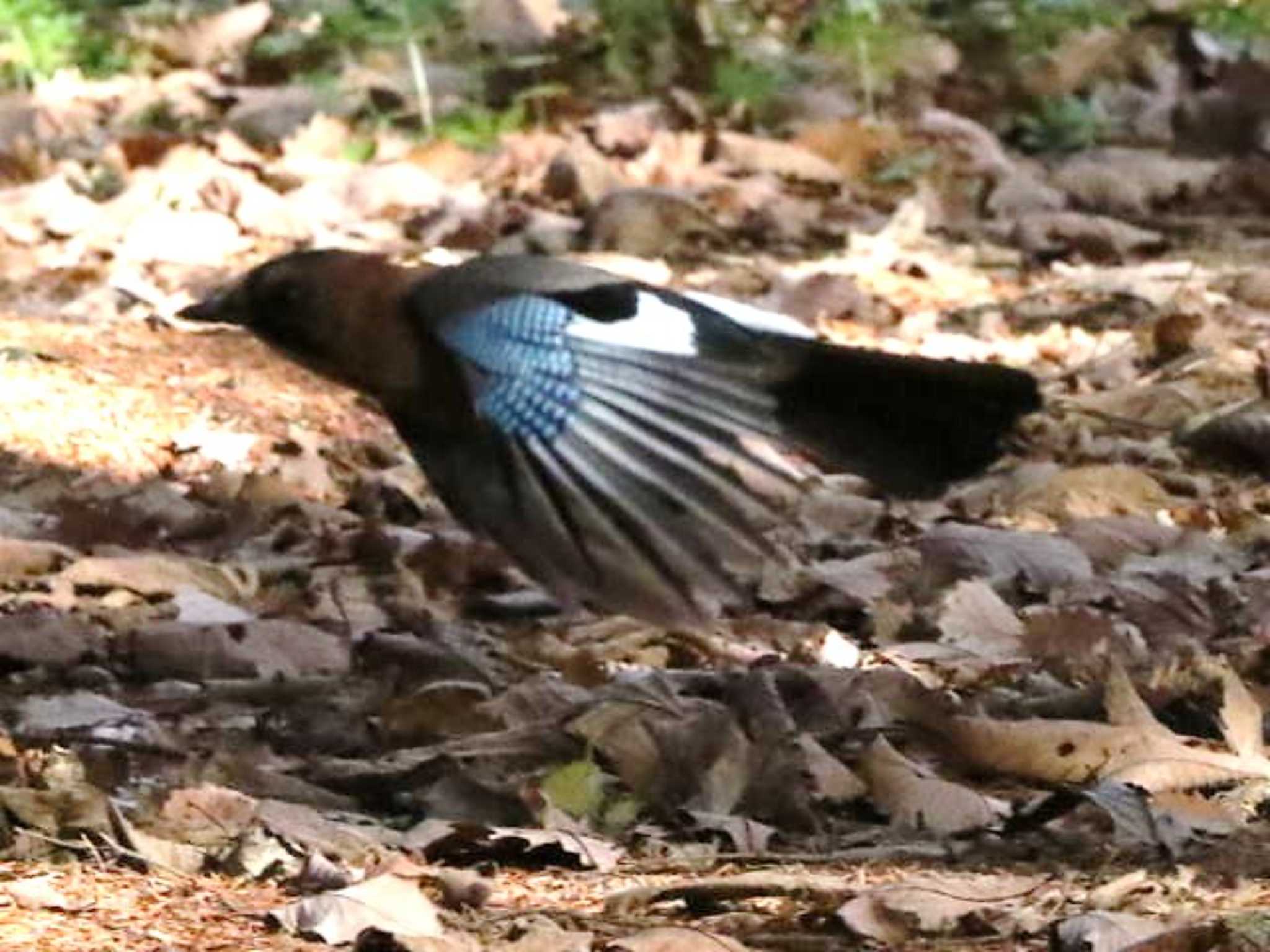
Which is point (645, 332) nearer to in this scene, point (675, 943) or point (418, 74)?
point (675, 943)

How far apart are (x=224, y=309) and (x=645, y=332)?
0.69 metres

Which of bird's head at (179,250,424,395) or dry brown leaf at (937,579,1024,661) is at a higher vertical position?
bird's head at (179,250,424,395)

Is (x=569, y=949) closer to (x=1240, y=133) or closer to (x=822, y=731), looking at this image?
(x=822, y=731)

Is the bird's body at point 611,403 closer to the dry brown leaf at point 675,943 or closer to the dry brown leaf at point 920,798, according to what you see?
the dry brown leaf at point 920,798

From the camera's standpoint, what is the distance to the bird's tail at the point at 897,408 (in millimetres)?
4195

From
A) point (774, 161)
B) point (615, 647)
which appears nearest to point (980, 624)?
point (615, 647)

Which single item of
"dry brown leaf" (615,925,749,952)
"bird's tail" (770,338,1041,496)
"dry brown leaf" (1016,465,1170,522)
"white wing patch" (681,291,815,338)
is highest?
"white wing patch" (681,291,815,338)

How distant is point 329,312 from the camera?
14.0 ft

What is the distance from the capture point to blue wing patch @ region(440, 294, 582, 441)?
393cm

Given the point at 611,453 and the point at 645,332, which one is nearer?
the point at 611,453

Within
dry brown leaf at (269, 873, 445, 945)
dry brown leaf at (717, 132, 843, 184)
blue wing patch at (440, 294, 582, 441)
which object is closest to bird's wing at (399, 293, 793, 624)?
blue wing patch at (440, 294, 582, 441)

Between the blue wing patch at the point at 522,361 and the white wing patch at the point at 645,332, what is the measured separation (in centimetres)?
3

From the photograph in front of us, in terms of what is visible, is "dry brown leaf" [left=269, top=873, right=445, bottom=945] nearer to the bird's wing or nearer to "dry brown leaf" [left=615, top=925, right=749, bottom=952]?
"dry brown leaf" [left=615, top=925, right=749, bottom=952]

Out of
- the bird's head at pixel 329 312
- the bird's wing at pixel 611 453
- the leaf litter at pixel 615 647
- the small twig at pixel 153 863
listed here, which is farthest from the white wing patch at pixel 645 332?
the small twig at pixel 153 863
